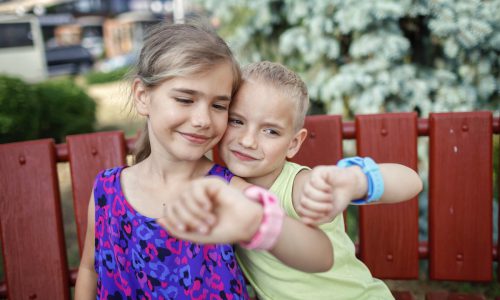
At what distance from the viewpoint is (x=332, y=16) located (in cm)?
372

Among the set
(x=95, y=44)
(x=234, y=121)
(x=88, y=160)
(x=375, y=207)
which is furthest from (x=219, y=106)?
(x=95, y=44)

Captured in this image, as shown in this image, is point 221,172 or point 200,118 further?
point 221,172

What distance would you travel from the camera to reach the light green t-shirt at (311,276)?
148cm

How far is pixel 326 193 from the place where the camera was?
3.75 feet

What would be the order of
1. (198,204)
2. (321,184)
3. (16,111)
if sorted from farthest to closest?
(16,111) → (321,184) → (198,204)

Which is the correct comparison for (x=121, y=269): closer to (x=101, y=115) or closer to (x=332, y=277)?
(x=332, y=277)

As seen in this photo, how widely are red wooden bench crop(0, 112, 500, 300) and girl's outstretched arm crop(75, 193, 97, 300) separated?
0.24 meters

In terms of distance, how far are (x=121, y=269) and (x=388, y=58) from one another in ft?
8.93

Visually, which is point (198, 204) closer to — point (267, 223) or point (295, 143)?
point (267, 223)

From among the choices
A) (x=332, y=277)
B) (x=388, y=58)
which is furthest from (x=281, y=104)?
(x=388, y=58)

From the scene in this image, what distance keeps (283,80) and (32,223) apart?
116cm

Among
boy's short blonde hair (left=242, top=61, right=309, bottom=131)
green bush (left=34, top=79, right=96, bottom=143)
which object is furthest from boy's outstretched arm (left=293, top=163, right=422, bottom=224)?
green bush (left=34, top=79, right=96, bottom=143)

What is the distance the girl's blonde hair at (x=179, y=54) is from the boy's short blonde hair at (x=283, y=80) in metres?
0.06

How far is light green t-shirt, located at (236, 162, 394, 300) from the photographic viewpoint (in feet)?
4.85
